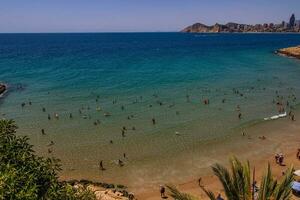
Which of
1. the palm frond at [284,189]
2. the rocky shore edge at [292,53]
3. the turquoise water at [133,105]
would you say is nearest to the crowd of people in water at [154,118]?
the turquoise water at [133,105]

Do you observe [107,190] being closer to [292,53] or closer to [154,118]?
[154,118]

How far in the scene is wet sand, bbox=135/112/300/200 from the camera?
27.6m

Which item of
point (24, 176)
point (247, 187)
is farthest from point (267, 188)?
point (24, 176)

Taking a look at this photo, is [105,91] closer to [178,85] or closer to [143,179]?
[178,85]

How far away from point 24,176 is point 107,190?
12.3 meters

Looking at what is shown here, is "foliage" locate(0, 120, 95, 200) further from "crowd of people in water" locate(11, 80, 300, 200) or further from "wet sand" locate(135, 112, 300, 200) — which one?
"crowd of people in water" locate(11, 80, 300, 200)

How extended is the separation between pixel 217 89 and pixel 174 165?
108ft

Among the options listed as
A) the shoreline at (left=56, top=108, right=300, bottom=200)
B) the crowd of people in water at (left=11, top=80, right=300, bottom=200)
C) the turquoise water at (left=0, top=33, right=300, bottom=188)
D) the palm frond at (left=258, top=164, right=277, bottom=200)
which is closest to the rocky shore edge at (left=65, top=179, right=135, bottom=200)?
the shoreline at (left=56, top=108, right=300, bottom=200)

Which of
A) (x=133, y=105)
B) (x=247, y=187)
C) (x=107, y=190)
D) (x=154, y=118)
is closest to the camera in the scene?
(x=247, y=187)

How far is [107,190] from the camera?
1019 inches

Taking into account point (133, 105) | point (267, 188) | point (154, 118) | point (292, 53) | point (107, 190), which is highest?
point (267, 188)

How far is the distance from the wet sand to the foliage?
38.1 ft

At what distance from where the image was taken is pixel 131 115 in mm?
45625

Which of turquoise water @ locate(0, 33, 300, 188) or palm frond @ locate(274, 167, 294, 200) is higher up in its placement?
palm frond @ locate(274, 167, 294, 200)
